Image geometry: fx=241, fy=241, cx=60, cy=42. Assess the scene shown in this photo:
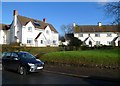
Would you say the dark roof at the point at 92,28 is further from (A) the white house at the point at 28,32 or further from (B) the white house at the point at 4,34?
(B) the white house at the point at 4,34

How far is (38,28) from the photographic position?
6166 centimetres

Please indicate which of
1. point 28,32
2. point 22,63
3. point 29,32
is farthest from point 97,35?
point 22,63

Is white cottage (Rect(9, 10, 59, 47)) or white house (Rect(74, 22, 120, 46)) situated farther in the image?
white house (Rect(74, 22, 120, 46))

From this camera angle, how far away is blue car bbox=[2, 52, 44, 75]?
16.9 meters

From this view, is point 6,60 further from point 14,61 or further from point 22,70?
point 22,70

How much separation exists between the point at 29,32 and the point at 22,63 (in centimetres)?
4184

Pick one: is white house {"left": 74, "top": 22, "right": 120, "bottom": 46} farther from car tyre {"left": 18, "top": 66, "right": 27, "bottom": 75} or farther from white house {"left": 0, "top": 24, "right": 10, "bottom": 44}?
car tyre {"left": 18, "top": 66, "right": 27, "bottom": 75}

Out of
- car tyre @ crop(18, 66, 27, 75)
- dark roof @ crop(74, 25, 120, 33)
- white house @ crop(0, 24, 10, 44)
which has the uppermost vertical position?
dark roof @ crop(74, 25, 120, 33)

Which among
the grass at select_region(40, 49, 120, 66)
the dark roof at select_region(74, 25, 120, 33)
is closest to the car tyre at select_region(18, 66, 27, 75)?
the grass at select_region(40, 49, 120, 66)

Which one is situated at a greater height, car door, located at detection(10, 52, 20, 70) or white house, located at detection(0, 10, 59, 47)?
white house, located at detection(0, 10, 59, 47)

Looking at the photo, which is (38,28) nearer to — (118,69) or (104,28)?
(104,28)

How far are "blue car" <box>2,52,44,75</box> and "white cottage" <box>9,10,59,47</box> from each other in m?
36.6

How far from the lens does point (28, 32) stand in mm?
58344

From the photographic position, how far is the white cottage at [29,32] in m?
57.0
